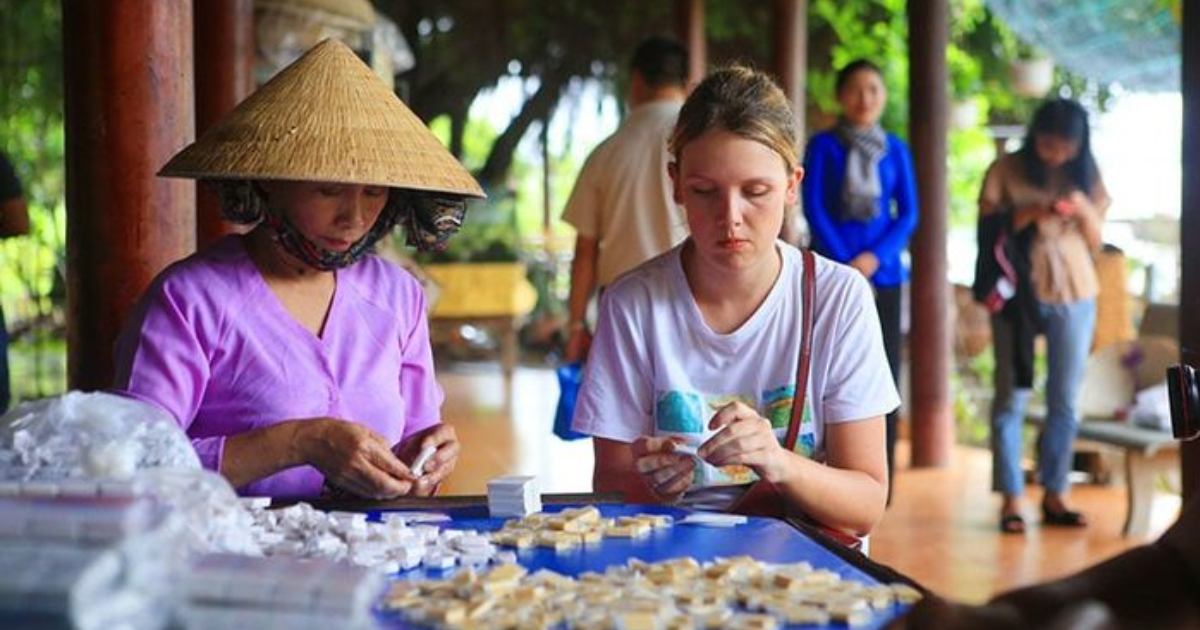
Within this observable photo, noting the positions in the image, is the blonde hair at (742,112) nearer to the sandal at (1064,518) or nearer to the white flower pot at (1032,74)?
the sandal at (1064,518)

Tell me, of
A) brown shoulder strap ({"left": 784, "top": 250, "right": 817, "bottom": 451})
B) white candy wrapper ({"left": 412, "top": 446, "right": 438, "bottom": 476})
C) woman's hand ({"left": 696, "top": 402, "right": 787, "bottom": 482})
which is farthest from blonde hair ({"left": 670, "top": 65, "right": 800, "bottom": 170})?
white candy wrapper ({"left": 412, "top": 446, "right": 438, "bottom": 476})

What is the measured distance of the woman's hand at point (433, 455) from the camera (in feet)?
8.45

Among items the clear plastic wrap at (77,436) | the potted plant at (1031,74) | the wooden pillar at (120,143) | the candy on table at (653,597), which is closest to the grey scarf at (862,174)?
the wooden pillar at (120,143)

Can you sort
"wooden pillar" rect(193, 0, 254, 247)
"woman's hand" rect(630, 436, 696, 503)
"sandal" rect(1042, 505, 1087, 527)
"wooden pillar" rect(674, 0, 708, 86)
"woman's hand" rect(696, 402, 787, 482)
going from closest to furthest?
1. "woman's hand" rect(696, 402, 787, 482)
2. "woman's hand" rect(630, 436, 696, 503)
3. "wooden pillar" rect(193, 0, 254, 247)
4. "sandal" rect(1042, 505, 1087, 527)
5. "wooden pillar" rect(674, 0, 708, 86)

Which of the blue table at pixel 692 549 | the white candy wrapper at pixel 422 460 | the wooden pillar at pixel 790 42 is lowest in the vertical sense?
the blue table at pixel 692 549

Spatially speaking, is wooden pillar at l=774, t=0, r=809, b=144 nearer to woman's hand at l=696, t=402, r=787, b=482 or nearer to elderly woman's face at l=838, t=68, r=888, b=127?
elderly woman's face at l=838, t=68, r=888, b=127

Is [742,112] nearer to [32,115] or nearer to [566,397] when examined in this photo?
[566,397]

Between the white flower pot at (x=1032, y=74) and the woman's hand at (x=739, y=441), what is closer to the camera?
the woman's hand at (x=739, y=441)

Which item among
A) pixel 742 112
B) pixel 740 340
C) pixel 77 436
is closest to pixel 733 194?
pixel 742 112

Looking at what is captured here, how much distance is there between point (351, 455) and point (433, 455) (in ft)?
0.81

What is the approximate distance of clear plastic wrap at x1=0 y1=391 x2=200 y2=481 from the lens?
5.95ft

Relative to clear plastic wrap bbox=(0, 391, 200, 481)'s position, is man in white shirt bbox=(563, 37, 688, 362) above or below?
above

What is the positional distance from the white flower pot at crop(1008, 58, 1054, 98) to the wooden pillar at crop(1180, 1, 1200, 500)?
8519 mm

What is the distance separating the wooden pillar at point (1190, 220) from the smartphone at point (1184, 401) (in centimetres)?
123
